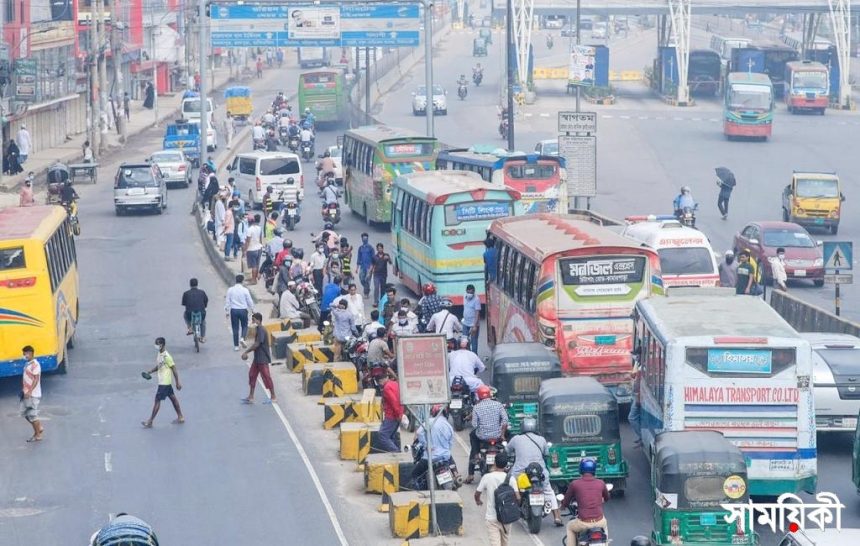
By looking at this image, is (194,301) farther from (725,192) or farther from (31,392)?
(725,192)

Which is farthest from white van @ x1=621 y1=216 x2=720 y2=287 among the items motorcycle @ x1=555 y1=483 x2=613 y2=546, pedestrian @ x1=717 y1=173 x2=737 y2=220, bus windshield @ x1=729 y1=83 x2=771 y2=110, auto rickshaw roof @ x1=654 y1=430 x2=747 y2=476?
bus windshield @ x1=729 y1=83 x2=771 y2=110

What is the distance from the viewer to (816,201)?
45.6m

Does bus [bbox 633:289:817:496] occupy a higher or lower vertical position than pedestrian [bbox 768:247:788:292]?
higher

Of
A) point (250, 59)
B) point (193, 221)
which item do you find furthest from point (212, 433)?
point (250, 59)

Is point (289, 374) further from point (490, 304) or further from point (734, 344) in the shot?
point (734, 344)

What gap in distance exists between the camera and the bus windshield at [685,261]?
29.8 m

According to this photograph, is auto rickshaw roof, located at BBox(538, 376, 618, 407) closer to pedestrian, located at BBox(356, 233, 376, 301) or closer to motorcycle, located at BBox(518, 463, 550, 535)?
motorcycle, located at BBox(518, 463, 550, 535)

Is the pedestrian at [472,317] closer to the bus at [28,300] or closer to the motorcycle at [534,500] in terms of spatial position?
the bus at [28,300]

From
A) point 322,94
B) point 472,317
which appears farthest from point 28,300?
point 322,94

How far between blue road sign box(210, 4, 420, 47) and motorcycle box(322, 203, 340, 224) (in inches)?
617

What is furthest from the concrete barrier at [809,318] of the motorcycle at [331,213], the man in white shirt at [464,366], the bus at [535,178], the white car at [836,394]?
the motorcycle at [331,213]

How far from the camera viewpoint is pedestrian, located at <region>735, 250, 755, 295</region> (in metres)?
31.4

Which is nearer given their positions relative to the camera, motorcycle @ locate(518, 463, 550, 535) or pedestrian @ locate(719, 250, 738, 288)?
motorcycle @ locate(518, 463, 550, 535)

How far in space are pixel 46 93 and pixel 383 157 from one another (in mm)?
26127
